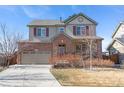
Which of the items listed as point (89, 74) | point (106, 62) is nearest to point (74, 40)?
point (106, 62)

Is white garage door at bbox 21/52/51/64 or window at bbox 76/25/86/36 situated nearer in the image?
white garage door at bbox 21/52/51/64

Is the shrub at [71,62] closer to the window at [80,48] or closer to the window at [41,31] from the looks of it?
the window at [80,48]

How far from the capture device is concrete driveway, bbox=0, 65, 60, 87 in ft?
38.7

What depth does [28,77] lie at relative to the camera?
13148 mm

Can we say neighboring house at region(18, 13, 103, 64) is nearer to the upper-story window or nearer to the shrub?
the upper-story window

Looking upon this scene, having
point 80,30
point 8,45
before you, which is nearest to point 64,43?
point 80,30

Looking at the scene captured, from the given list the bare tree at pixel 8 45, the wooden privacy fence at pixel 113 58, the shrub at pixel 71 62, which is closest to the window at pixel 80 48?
the shrub at pixel 71 62

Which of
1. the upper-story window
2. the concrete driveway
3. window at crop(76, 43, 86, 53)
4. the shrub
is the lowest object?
the concrete driveway

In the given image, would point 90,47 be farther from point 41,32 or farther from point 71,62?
point 41,32

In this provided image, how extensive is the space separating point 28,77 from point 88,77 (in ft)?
8.03

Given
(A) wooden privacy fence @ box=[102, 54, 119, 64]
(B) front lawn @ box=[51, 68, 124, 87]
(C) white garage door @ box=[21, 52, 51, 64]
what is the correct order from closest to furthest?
(B) front lawn @ box=[51, 68, 124, 87] < (C) white garage door @ box=[21, 52, 51, 64] < (A) wooden privacy fence @ box=[102, 54, 119, 64]

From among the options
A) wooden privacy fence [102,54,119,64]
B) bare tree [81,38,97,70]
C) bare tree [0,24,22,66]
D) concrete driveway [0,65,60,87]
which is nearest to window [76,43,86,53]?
bare tree [81,38,97,70]

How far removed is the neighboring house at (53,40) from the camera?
601 inches

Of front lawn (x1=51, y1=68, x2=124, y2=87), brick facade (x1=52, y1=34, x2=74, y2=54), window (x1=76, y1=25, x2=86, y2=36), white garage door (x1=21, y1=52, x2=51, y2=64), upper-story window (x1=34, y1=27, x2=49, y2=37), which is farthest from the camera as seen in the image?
upper-story window (x1=34, y1=27, x2=49, y2=37)
